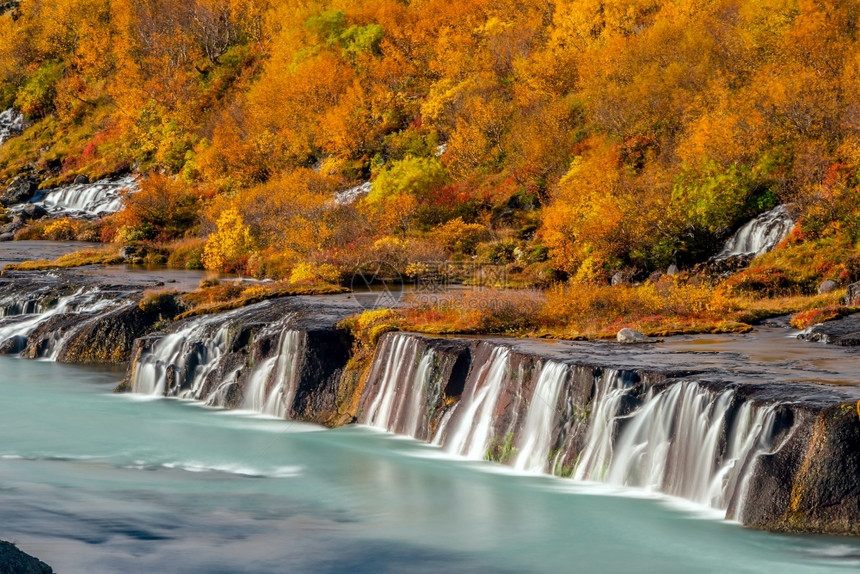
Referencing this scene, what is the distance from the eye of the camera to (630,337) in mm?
27828

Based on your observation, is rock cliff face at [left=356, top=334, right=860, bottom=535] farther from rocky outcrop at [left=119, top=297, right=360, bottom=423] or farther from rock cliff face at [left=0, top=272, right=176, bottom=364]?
rock cliff face at [left=0, top=272, right=176, bottom=364]

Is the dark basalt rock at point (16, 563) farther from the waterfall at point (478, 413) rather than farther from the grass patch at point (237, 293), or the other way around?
the grass patch at point (237, 293)

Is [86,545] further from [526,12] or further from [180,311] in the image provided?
[526,12]

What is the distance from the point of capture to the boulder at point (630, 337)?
2773cm

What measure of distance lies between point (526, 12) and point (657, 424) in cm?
5747

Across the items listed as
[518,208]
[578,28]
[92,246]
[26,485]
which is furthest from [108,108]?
[26,485]

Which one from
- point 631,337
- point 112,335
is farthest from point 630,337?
point 112,335

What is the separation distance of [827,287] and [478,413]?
14.9m

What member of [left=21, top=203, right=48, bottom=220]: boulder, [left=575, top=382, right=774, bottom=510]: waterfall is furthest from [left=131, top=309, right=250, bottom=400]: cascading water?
[left=21, top=203, right=48, bottom=220]: boulder

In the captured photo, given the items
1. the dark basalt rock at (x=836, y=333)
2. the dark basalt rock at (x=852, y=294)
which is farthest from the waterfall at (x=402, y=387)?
the dark basalt rock at (x=852, y=294)

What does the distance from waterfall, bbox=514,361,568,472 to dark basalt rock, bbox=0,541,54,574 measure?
1101 cm

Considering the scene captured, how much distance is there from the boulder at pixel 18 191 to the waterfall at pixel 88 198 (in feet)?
3.95

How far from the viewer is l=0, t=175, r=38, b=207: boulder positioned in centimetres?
8156

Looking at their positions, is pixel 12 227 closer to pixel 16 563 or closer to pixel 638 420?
pixel 638 420
